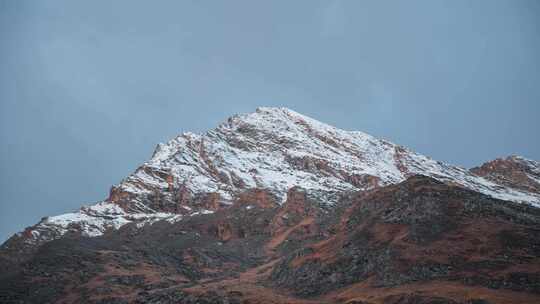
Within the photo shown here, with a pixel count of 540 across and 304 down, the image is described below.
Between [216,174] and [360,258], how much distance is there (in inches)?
3761

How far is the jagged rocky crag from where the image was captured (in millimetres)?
50594

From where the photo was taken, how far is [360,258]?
5816 cm

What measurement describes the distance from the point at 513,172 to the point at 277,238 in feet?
398

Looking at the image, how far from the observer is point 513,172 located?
179 m

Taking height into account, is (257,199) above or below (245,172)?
below

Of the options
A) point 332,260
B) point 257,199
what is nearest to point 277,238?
point 257,199

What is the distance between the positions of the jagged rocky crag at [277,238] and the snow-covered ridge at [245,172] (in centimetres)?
60

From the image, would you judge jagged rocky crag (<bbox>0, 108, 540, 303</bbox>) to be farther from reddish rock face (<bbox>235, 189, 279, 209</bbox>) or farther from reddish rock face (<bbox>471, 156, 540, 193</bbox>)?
reddish rock face (<bbox>471, 156, 540, 193</bbox>)

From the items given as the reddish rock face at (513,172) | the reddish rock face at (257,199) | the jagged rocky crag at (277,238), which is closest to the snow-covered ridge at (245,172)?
the jagged rocky crag at (277,238)

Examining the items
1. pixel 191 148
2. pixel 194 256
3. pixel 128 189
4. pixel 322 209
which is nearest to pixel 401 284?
pixel 194 256

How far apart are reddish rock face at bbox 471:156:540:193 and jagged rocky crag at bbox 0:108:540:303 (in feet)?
4.64

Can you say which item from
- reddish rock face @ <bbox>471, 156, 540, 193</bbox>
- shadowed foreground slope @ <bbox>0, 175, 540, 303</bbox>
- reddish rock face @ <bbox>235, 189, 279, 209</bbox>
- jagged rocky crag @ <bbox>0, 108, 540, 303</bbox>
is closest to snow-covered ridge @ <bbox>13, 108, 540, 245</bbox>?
jagged rocky crag @ <bbox>0, 108, 540, 303</bbox>

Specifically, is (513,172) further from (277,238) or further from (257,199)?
(277,238)

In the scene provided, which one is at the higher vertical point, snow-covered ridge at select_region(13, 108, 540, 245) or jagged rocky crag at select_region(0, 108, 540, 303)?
snow-covered ridge at select_region(13, 108, 540, 245)
